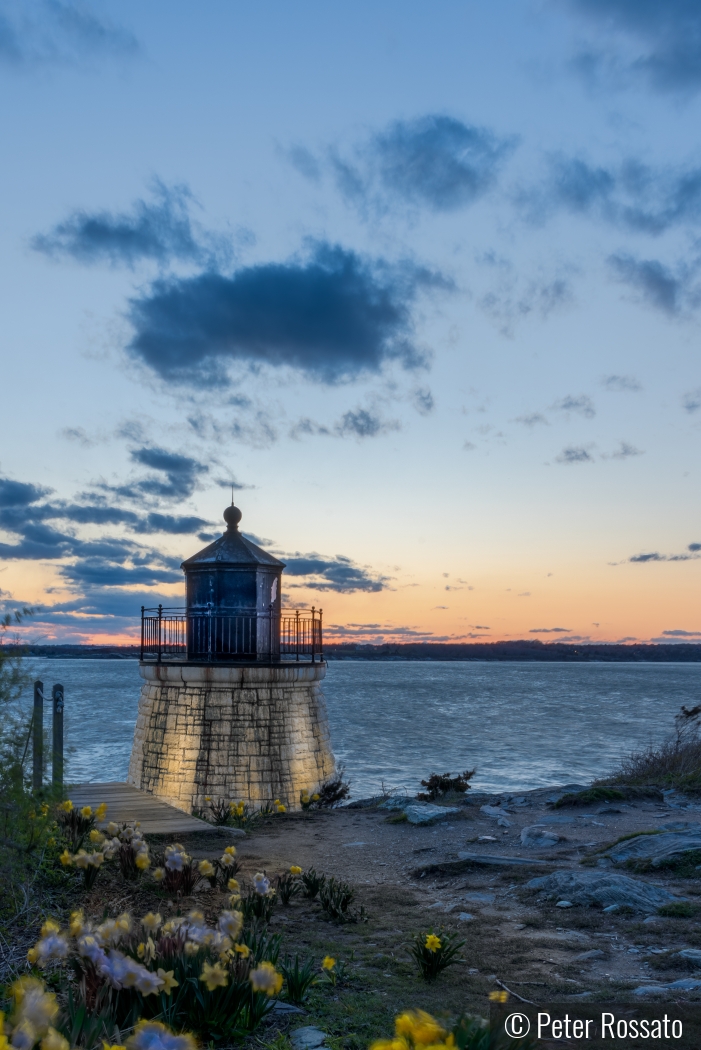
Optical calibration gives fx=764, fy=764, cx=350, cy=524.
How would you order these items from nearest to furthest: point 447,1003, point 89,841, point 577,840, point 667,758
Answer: point 447,1003, point 89,841, point 577,840, point 667,758

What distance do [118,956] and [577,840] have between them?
9241 mm

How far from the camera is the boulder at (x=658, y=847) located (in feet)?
30.2

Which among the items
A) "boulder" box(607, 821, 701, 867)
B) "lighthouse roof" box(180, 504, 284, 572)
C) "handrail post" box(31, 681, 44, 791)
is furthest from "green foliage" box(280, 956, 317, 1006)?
"lighthouse roof" box(180, 504, 284, 572)

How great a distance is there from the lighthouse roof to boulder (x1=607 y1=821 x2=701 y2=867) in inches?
403

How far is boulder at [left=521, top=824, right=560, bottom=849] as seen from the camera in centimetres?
1109

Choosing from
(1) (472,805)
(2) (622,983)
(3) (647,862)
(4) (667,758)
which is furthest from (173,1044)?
(4) (667,758)

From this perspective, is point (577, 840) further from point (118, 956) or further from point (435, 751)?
point (435, 751)

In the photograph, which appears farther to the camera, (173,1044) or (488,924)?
(488,924)

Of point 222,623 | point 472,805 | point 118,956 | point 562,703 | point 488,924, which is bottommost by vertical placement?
point 562,703

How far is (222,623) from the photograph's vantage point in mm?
17922

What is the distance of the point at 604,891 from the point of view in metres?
7.69

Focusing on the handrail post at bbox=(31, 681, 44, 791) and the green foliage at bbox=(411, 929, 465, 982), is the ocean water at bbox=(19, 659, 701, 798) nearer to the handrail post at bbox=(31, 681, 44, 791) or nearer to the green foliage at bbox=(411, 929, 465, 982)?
the handrail post at bbox=(31, 681, 44, 791)
